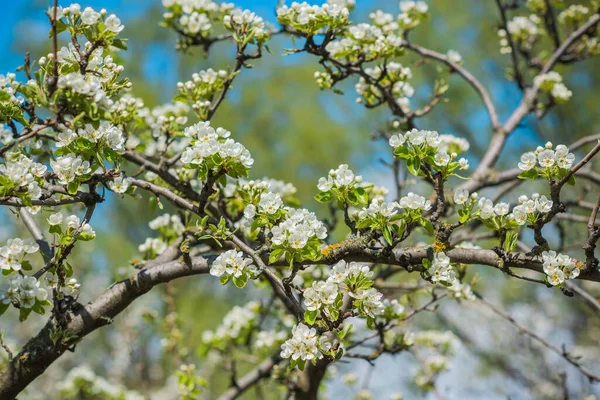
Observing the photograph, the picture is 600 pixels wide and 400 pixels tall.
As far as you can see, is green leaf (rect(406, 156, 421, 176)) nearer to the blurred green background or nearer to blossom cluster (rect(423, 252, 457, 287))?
blossom cluster (rect(423, 252, 457, 287))

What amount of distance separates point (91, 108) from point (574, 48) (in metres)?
3.45

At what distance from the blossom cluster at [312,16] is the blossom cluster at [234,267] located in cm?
116

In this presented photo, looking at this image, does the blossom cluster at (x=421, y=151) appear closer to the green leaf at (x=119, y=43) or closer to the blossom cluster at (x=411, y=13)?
the green leaf at (x=119, y=43)

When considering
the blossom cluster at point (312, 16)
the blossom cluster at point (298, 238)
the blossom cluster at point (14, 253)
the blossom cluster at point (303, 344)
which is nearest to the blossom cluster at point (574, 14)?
the blossom cluster at point (312, 16)

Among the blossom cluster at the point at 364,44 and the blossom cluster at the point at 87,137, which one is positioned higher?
the blossom cluster at the point at 364,44

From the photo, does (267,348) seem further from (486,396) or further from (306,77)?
(306,77)

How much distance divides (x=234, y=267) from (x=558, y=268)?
0.98 m

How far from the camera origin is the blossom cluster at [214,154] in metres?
1.70

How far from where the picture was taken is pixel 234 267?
1672 mm

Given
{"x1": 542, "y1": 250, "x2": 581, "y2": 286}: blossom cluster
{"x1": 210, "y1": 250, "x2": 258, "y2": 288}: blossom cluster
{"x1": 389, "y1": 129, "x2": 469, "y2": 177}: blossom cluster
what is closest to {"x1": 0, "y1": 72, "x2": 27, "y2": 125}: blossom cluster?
{"x1": 210, "y1": 250, "x2": 258, "y2": 288}: blossom cluster


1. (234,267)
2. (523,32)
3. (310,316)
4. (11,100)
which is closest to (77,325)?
(234,267)

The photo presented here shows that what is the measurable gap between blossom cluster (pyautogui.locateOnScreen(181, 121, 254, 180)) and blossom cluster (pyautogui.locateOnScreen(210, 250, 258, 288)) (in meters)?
0.27

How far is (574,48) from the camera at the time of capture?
378 centimetres

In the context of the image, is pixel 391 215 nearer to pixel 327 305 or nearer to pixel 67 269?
pixel 327 305
